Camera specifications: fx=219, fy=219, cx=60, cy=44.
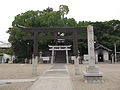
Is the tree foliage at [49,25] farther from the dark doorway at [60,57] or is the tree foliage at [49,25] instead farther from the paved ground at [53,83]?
the paved ground at [53,83]

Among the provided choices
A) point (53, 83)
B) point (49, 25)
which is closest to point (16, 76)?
point (53, 83)

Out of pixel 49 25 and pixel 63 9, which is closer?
pixel 49 25

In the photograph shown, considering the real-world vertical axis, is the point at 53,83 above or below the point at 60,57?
below

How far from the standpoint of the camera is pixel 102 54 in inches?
2109

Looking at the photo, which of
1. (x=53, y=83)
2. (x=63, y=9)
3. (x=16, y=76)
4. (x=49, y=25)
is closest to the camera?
(x=53, y=83)

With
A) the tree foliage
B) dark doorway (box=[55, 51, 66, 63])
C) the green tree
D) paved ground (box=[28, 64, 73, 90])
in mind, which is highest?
the green tree

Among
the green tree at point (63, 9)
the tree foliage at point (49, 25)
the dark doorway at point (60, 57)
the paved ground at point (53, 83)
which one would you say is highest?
the green tree at point (63, 9)

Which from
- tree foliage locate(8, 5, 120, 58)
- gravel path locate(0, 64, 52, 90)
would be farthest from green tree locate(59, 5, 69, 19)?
gravel path locate(0, 64, 52, 90)

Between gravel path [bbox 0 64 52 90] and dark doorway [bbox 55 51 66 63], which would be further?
dark doorway [bbox 55 51 66 63]

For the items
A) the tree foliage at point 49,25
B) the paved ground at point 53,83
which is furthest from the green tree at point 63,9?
the paved ground at point 53,83

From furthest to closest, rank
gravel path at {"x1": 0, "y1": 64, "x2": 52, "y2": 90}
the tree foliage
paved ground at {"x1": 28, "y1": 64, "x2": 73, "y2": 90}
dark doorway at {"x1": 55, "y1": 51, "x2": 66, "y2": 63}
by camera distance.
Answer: dark doorway at {"x1": 55, "y1": 51, "x2": 66, "y2": 63} → the tree foliage → gravel path at {"x1": 0, "y1": 64, "x2": 52, "y2": 90} → paved ground at {"x1": 28, "y1": 64, "x2": 73, "y2": 90}

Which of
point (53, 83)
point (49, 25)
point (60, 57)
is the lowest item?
point (53, 83)

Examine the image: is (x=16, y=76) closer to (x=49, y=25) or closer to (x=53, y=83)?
(x=53, y=83)

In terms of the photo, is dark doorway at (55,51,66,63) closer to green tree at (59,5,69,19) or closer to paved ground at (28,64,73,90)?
green tree at (59,5,69,19)
